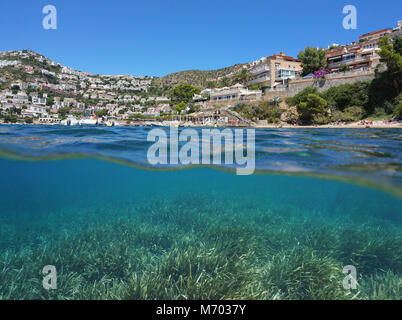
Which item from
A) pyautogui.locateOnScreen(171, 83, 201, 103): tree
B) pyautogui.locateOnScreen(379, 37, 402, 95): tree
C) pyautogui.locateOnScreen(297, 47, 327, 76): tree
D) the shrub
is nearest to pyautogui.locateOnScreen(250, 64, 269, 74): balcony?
pyautogui.locateOnScreen(297, 47, 327, 76): tree

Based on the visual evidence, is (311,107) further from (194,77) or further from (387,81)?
(194,77)

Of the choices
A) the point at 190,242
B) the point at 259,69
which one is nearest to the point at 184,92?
the point at 259,69

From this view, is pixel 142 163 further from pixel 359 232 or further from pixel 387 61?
pixel 387 61

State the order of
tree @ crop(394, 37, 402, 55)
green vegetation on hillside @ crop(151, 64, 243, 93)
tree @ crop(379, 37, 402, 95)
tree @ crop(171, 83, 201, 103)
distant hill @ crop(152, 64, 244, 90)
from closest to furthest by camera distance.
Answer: tree @ crop(379, 37, 402, 95), tree @ crop(394, 37, 402, 55), tree @ crop(171, 83, 201, 103), distant hill @ crop(152, 64, 244, 90), green vegetation on hillside @ crop(151, 64, 243, 93)

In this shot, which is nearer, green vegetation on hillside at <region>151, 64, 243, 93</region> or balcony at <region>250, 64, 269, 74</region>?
balcony at <region>250, 64, 269, 74</region>

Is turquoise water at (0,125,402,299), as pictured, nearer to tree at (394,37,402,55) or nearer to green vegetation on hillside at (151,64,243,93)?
tree at (394,37,402,55)

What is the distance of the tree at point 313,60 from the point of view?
48906 millimetres

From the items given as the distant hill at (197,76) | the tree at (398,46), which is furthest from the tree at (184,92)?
the tree at (398,46)

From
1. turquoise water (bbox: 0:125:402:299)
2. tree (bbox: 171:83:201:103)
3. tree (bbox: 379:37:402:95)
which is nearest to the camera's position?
turquoise water (bbox: 0:125:402:299)

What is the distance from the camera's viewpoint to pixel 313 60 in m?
48.9

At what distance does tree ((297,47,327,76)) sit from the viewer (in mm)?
48906

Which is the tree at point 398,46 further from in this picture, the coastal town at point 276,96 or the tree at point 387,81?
Answer: the coastal town at point 276,96

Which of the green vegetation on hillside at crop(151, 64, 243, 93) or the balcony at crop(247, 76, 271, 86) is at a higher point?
the green vegetation on hillside at crop(151, 64, 243, 93)
